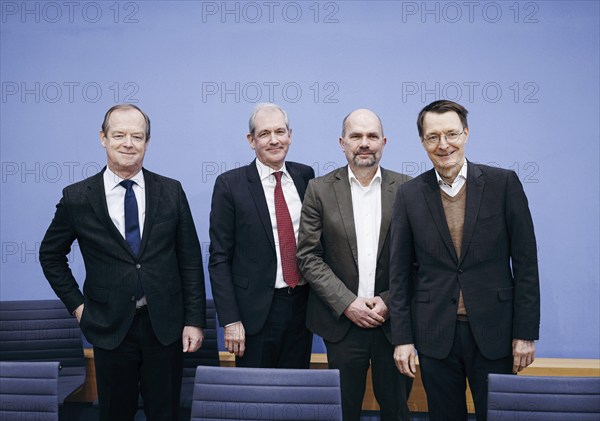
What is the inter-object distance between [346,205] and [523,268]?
0.75 m

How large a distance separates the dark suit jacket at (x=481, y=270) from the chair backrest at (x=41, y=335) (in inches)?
75.3

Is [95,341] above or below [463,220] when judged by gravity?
below

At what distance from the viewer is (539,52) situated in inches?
119

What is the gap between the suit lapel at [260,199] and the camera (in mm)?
2293

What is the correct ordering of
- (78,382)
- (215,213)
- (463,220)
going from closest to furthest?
1. (463,220)
2. (215,213)
3. (78,382)

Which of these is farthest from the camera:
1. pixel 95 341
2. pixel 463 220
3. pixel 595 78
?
pixel 595 78

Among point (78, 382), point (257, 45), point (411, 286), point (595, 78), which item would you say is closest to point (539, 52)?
point (595, 78)

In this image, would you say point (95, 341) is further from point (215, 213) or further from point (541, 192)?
point (541, 192)

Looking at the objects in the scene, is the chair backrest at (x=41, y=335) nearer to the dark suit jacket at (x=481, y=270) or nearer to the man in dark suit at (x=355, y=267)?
the man in dark suit at (x=355, y=267)

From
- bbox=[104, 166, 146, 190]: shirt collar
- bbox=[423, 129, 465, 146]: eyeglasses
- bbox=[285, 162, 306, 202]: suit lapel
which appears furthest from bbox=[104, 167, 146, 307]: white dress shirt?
bbox=[423, 129, 465, 146]: eyeglasses

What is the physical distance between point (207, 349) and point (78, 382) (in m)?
0.70

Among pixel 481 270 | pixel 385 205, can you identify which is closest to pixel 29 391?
pixel 385 205

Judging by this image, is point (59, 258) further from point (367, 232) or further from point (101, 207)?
point (367, 232)

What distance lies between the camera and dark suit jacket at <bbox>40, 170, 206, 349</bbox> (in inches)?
82.1
